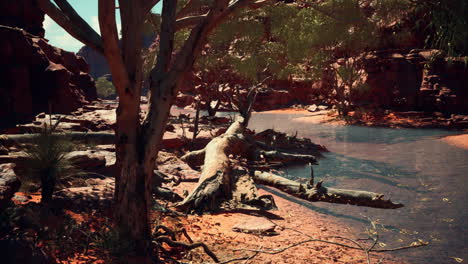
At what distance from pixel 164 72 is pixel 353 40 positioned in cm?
2649

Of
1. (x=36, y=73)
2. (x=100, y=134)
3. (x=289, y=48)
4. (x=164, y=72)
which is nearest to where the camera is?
(x=164, y=72)

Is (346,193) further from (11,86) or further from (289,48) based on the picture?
(11,86)

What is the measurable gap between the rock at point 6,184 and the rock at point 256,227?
376 cm

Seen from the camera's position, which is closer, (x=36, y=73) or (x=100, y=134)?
(x=100, y=134)

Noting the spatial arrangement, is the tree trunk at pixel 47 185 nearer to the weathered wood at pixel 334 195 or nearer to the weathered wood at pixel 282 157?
the weathered wood at pixel 334 195

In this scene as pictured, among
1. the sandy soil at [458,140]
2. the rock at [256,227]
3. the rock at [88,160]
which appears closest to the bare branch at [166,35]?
the rock at [256,227]

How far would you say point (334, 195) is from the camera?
8.12m

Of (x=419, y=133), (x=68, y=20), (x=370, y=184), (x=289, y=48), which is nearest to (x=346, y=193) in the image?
(x=370, y=184)

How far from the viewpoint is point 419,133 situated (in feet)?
71.3

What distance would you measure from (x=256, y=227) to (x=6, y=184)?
4153mm

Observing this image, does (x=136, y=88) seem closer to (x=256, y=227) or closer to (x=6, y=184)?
(x=6, y=184)

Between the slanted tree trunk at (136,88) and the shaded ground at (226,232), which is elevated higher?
the slanted tree trunk at (136,88)

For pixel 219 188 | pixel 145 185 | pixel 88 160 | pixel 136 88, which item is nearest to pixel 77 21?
pixel 136 88

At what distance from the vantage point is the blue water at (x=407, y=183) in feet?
20.9
